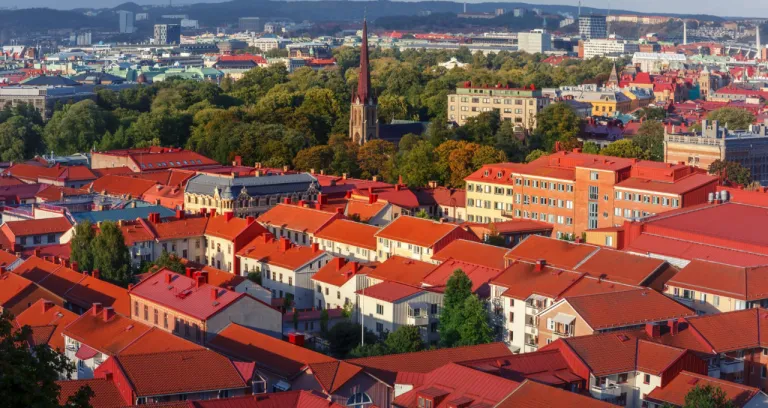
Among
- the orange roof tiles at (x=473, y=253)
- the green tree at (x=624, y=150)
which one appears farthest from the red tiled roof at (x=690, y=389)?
the green tree at (x=624, y=150)

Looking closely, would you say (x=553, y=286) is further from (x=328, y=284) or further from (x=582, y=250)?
(x=328, y=284)

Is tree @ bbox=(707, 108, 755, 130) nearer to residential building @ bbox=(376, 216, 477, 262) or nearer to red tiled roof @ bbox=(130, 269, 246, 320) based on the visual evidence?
residential building @ bbox=(376, 216, 477, 262)

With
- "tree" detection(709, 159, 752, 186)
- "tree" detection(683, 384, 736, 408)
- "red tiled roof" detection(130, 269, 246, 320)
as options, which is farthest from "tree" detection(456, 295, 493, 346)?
"tree" detection(709, 159, 752, 186)

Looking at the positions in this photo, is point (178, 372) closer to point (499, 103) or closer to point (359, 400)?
point (359, 400)

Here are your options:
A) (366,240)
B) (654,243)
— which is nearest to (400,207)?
(366,240)

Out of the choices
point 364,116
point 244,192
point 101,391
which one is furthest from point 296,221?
point 364,116

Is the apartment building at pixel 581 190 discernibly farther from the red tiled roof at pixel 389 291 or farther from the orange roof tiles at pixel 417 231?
the red tiled roof at pixel 389 291
